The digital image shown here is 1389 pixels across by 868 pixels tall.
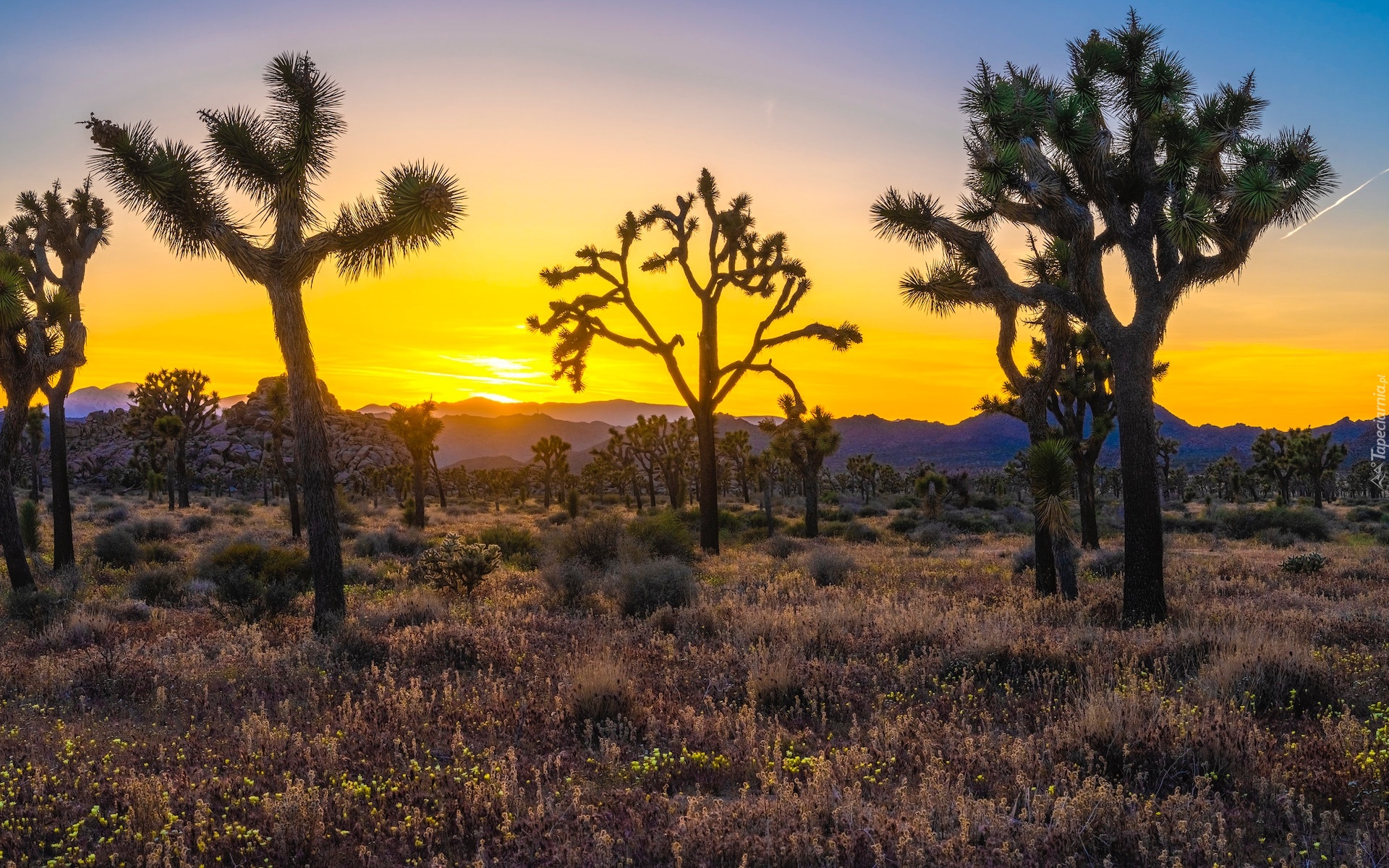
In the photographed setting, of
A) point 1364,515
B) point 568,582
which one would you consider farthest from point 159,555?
point 1364,515

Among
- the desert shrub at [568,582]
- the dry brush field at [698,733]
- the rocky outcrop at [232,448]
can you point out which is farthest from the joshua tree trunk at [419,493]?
the rocky outcrop at [232,448]

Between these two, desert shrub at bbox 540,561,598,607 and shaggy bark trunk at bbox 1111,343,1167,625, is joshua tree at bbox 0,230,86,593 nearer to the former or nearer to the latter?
desert shrub at bbox 540,561,598,607

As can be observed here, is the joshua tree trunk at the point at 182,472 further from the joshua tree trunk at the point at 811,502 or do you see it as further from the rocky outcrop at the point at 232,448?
the joshua tree trunk at the point at 811,502

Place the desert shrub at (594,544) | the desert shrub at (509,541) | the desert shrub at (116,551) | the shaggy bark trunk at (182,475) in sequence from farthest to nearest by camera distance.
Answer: the shaggy bark trunk at (182,475) → the desert shrub at (509,541) → the desert shrub at (116,551) → the desert shrub at (594,544)

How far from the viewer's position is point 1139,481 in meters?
10.7

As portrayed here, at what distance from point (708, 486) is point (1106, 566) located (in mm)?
10040

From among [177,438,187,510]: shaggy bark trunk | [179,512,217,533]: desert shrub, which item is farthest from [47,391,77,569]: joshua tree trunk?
[177,438,187,510]: shaggy bark trunk

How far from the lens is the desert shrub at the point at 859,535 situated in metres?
29.4

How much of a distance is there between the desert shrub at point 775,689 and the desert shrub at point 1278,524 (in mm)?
28340

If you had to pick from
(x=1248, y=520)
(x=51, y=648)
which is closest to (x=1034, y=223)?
(x=51, y=648)

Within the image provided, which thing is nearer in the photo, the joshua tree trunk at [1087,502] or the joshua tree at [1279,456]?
the joshua tree trunk at [1087,502]

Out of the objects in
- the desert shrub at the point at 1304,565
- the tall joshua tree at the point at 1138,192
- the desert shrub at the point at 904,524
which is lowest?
the desert shrub at the point at 904,524

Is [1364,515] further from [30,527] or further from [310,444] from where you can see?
[30,527]

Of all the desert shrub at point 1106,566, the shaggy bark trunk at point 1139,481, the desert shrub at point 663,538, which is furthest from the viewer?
the desert shrub at point 663,538
